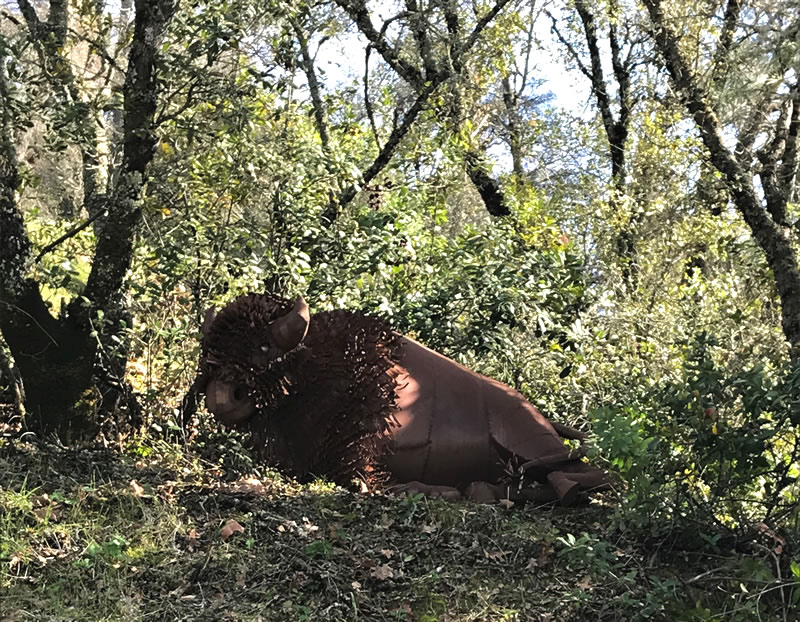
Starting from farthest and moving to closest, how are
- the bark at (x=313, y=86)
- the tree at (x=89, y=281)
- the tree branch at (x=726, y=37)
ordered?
the tree branch at (x=726, y=37), the bark at (x=313, y=86), the tree at (x=89, y=281)

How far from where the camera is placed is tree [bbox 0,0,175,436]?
4.62 meters

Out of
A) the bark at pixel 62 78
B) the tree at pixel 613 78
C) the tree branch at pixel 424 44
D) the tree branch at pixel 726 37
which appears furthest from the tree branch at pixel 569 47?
the bark at pixel 62 78

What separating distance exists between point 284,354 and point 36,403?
5.79 ft

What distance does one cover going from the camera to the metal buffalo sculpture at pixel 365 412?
425cm

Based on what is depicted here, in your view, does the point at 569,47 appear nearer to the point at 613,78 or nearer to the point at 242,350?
the point at 613,78

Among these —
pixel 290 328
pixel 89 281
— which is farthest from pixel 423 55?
pixel 290 328

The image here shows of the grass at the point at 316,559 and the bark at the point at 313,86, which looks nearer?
the grass at the point at 316,559

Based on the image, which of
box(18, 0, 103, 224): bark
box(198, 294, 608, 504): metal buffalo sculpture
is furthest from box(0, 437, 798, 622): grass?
box(18, 0, 103, 224): bark

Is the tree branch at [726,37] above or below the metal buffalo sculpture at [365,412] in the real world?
above

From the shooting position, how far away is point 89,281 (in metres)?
4.88

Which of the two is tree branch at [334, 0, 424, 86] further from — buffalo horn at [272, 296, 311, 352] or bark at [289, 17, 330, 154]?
buffalo horn at [272, 296, 311, 352]

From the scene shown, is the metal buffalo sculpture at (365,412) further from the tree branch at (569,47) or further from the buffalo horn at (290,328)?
the tree branch at (569,47)

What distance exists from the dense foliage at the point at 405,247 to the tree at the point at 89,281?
0.02m

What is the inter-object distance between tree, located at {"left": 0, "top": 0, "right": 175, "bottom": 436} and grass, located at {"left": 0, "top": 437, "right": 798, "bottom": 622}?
18.5 inches
